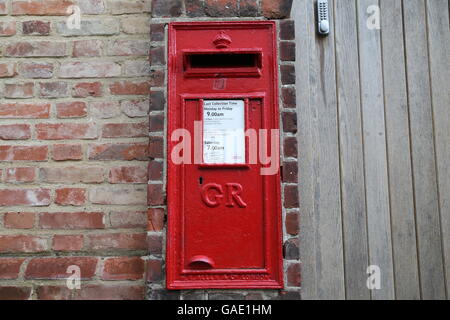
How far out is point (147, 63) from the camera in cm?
172

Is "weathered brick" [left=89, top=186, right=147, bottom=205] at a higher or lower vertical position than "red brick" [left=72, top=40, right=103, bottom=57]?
lower

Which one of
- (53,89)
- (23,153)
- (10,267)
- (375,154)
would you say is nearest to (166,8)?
(53,89)

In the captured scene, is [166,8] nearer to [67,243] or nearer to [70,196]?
[70,196]

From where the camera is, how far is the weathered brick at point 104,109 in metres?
1.69

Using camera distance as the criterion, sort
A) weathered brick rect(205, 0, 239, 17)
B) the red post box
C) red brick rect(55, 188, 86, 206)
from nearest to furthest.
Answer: the red post box, weathered brick rect(205, 0, 239, 17), red brick rect(55, 188, 86, 206)

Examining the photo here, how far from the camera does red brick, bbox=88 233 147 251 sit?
1.63m

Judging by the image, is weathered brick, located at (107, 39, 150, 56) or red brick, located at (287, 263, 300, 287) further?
weathered brick, located at (107, 39, 150, 56)

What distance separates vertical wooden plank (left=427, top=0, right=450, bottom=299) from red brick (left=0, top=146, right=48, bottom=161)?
5.26 ft

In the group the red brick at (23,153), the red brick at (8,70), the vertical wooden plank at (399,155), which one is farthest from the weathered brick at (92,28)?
the vertical wooden plank at (399,155)

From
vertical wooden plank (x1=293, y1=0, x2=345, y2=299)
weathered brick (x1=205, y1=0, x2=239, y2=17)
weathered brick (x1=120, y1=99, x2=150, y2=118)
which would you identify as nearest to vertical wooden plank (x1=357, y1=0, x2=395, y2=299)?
vertical wooden plank (x1=293, y1=0, x2=345, y2=299)

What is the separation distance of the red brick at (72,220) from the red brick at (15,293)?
0.80 ft

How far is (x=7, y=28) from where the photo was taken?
174 centimetres

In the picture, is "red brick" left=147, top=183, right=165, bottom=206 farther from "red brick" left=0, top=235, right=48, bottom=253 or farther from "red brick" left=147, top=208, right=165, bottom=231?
"red brick" left=0, top=235, right=48, bottom=253

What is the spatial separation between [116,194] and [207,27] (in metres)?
0.72
